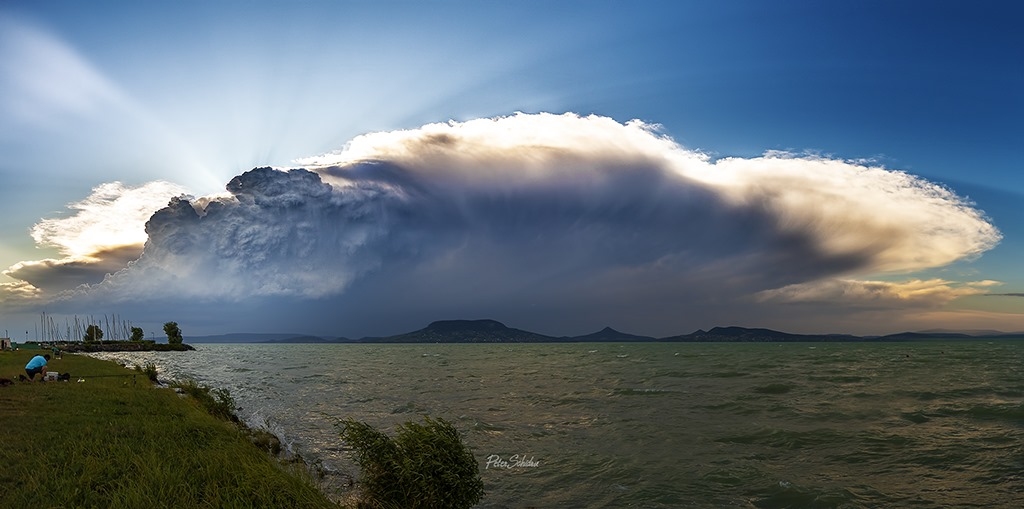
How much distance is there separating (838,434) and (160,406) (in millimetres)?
33837

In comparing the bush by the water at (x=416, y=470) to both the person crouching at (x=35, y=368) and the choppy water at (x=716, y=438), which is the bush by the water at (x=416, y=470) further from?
the person crouching at (x=35, y=368)

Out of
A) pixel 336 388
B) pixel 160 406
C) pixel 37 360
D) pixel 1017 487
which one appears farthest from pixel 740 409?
pixel 37 360

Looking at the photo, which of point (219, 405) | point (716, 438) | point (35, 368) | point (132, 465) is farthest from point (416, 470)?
point (35, 368)

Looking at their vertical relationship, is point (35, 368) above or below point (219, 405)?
above

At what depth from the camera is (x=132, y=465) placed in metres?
13.5

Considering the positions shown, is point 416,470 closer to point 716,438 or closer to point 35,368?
point 716,438

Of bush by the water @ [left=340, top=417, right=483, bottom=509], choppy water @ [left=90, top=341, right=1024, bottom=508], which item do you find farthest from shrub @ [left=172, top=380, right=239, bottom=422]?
bush by the water @ [left=340, top=417, right=483, bottom=509]

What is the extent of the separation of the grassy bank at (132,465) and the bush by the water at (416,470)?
152 centimetres

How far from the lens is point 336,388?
53.2m

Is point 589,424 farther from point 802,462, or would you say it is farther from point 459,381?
point 459,381

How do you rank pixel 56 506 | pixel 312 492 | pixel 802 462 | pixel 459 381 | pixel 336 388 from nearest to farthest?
pixel 56 506, pixel 312 492, pixel 802 462, pixel 336 388, pixel 459 381

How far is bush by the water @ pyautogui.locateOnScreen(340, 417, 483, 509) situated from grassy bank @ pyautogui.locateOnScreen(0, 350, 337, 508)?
152 centimetres

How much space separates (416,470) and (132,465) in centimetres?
719

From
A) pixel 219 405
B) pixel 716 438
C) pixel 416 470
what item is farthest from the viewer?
pixel 219 405
